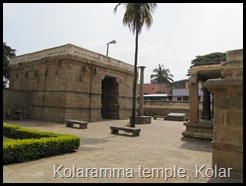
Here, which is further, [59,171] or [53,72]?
[53,72]

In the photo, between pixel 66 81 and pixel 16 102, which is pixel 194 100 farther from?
pixel 16 102

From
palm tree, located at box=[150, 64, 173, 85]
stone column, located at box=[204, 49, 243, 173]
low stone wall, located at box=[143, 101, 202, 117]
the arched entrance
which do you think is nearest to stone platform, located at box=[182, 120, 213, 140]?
stone column, located at box=[204, 49, 243, 173]

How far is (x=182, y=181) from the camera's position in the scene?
4117mm

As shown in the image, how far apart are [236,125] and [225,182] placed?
1.17 m

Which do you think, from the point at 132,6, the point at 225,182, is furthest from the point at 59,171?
the point at 132,6

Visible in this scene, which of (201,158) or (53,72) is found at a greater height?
(53,72)

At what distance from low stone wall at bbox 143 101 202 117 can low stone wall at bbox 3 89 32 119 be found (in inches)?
612

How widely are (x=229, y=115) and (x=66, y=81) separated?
12.8 metres

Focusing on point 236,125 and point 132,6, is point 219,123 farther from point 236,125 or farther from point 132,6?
point 132,6

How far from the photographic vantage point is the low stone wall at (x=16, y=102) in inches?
656

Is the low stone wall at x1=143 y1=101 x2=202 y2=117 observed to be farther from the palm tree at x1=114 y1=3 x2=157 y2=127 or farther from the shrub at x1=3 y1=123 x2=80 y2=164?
the shrub at x1=3 y1=123 x2=80 y2=164

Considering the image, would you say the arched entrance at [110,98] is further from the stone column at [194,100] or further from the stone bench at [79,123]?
the stone column at [194,100]

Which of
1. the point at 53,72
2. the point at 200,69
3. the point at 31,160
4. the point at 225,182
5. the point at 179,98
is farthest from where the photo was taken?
the point at 179,98

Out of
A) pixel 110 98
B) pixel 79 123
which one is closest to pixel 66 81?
pixel 79 123
